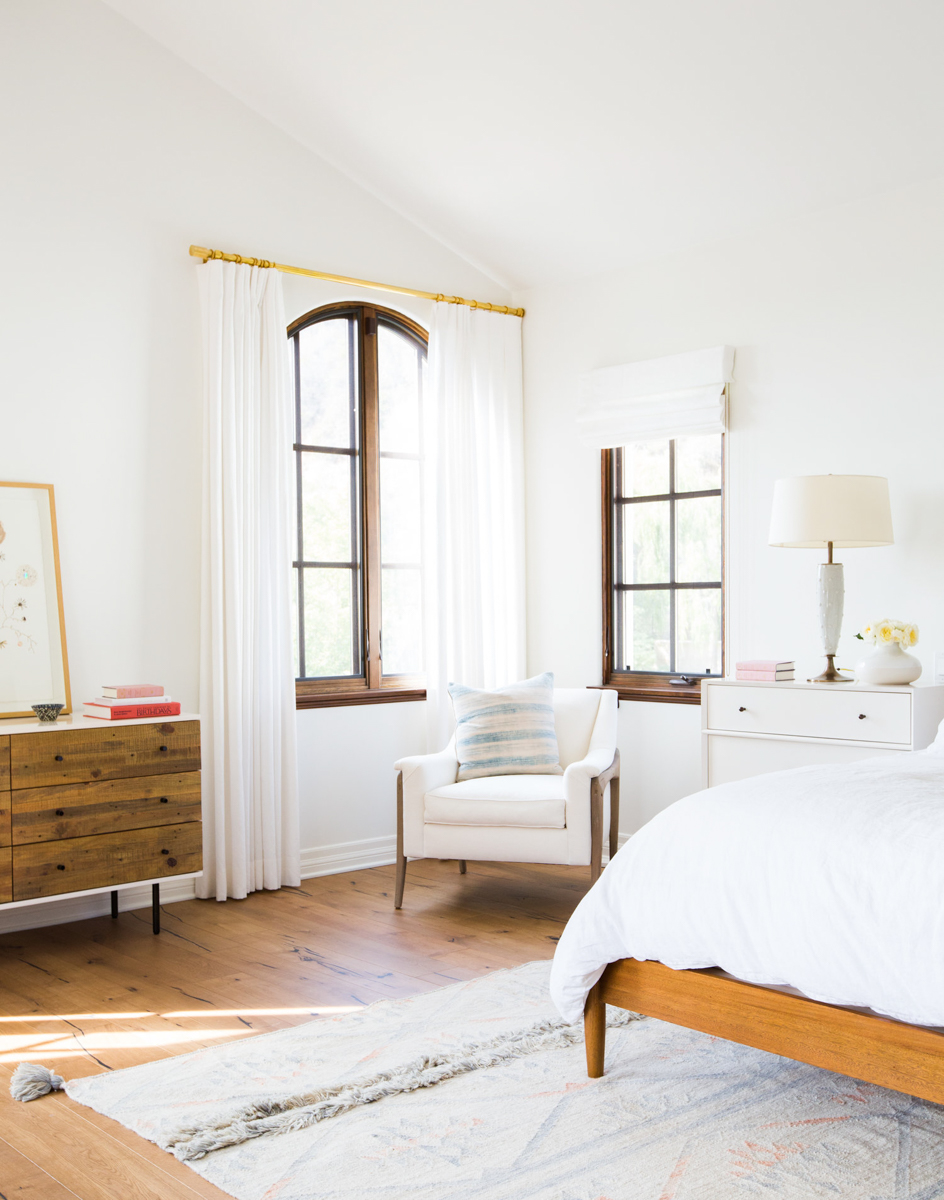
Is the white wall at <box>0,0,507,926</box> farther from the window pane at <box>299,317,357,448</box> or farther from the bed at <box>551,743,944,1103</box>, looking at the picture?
the bed at <box>551,743,944,1103</box>

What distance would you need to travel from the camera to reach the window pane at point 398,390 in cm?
509

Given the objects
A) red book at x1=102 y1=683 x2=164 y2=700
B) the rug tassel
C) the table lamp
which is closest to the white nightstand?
the table lamp

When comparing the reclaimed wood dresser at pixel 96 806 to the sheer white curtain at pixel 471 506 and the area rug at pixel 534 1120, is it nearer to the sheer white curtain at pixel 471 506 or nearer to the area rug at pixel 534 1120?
the area rug at pixel 534 1120

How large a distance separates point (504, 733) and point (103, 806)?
147 centimetres

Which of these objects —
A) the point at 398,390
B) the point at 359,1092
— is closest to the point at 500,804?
the point at 359,1092

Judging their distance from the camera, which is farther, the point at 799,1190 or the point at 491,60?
the point at 491,60

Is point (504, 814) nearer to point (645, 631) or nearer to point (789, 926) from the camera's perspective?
point (645, 631)

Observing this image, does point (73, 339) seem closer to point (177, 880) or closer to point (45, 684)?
point (45, 684)

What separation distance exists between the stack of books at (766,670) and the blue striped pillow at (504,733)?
77cm

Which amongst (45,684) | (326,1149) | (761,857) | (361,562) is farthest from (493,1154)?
(361,562)

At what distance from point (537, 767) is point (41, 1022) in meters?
1.95

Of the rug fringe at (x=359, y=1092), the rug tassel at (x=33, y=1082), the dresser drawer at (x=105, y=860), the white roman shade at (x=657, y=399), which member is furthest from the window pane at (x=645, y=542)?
the rug tassel at (x=33, y=1082)

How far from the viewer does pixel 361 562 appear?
497cm

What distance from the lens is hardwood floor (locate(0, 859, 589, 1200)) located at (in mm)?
2232
